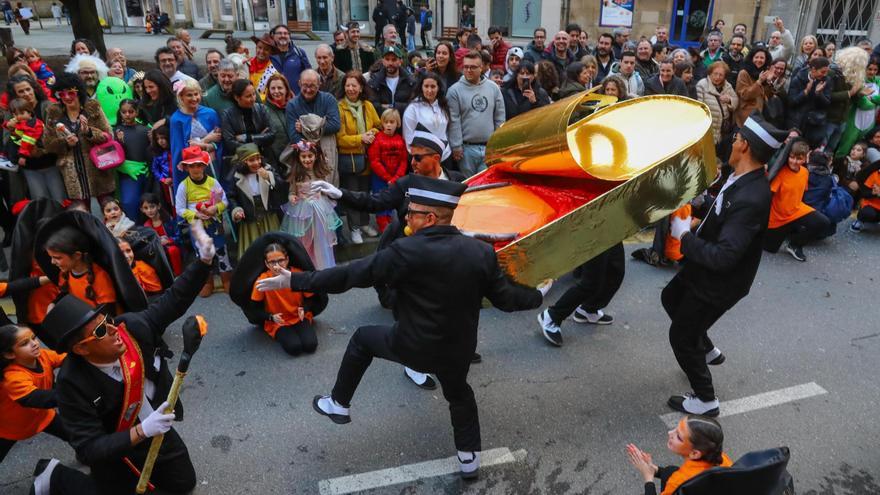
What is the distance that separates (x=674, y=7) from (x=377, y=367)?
18.0 m

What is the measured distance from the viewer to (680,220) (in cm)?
361

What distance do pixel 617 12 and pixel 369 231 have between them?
15628 millimetres

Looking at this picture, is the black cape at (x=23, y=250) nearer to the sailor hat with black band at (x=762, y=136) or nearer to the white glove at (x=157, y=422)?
the white glove at (x=157, y=422)

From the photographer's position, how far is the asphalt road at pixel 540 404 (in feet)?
11.1

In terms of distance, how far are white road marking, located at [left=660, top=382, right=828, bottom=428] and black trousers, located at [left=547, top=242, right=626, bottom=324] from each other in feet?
3.28

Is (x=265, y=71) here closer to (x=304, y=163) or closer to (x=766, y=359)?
(x=304, y=163)

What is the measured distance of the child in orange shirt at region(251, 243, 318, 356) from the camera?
14.6 feet

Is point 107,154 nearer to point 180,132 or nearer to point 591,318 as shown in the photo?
point 180,132

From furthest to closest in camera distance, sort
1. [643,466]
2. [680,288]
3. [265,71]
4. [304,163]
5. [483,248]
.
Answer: [265,71] → [304,163] → [680,288] → [483,248] → [643,466]

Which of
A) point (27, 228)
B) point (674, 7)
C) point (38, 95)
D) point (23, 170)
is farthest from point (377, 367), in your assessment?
point (674, 7)

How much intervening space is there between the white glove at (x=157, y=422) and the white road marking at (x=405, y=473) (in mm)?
1025

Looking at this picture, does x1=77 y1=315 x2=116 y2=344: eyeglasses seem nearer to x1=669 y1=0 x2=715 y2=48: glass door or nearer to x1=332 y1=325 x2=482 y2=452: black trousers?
x1=332 y1=325 x2=482 y2=452: black trousers

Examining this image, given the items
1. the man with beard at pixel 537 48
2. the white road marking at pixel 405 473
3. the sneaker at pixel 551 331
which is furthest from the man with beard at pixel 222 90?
the man with beard at pixel 537 48

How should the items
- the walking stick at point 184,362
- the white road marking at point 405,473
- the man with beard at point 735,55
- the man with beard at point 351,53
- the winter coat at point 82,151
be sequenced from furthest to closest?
the man with beard at point 735,55 → the man with beard at point 351,53 → the winter coat at point 82,151 → the white road marking at point 405,473 → the walking stick at point 184,362
